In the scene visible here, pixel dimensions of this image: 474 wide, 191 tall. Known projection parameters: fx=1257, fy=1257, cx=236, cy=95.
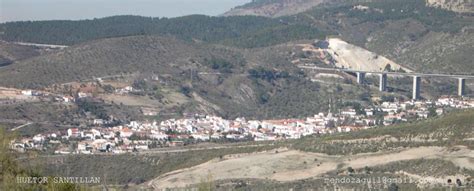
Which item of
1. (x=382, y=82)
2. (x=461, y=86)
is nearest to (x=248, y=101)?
(x=382, y=82)

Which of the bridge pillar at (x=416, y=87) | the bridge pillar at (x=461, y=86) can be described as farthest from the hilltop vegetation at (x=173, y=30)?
the bridge pillar at (x=461, y=86)

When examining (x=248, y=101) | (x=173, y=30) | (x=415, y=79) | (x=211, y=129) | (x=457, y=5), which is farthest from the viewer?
(x=173, y=30)

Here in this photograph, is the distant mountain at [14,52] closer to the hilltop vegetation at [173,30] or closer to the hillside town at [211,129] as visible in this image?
the hilltop vegetation at [173,30]

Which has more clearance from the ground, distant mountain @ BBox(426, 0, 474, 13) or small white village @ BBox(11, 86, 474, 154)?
distant mountain @ BBox(426, 0, 474, 13)

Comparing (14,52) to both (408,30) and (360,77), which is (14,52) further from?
(408,30)

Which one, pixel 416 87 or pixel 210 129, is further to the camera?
pixel 416 87

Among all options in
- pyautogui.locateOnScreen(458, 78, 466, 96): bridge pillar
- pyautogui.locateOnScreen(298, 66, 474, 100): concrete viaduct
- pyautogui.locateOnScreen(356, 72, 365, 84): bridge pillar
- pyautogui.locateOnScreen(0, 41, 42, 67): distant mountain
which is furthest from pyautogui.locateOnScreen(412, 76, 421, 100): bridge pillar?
pyautogui.locateOnScreen(0, 41, 42, 67): distant mountain

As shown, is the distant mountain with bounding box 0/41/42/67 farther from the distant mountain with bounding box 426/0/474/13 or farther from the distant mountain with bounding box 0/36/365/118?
the distant mountain with bounding box 426/0/474/13

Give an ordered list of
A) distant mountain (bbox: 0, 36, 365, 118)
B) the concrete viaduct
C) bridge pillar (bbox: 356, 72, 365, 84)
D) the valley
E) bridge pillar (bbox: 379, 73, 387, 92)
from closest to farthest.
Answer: the valley → distant mountain (bbox: 0, 36, 365, 118) → the concrete viaduct → bridge pillar (bbox: 379, 73, 387, 92) → bridge pillar (bbox: 356, 72, 365, 84)
